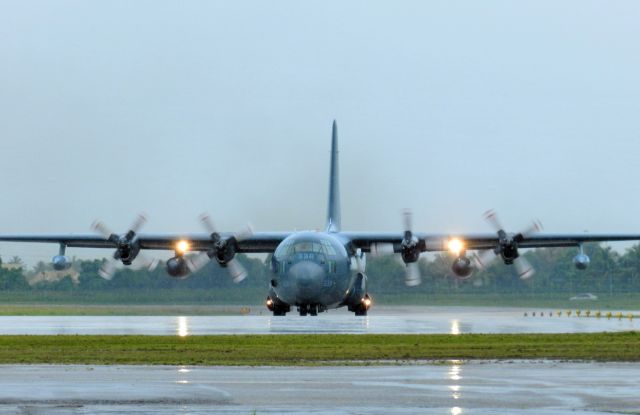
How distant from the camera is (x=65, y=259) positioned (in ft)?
186

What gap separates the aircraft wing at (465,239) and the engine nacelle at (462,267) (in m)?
2.59

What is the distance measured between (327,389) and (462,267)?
39.9 metres

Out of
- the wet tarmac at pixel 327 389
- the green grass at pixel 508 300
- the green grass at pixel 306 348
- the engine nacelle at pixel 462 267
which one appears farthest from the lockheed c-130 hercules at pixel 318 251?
the wet tarmac at pixel 327 389

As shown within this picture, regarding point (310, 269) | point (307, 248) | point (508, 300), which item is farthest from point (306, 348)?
point (508, 300)

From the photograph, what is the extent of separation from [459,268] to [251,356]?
1293 inches

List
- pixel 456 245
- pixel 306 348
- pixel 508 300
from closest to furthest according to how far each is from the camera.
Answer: pixel 306 348, pixel 456 245, pixel 508 300

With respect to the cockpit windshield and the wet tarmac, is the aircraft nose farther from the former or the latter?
the wet tarmac

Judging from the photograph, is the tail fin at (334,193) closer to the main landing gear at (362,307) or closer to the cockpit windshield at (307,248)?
the main landing gear at (362,307)

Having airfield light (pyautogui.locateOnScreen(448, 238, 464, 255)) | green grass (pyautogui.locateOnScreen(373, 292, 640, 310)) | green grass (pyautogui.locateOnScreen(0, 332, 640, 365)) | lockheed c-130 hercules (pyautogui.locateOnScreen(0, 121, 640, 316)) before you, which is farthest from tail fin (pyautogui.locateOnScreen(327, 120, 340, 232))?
green grass (pyautogui.locateOnScreen(0, 332, 640, 365))

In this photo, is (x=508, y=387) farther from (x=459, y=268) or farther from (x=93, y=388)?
(x=459, y=268)

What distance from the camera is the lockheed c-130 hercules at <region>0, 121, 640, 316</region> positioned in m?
52.8

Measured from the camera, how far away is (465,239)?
5919cm

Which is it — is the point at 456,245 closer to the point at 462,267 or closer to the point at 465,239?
the point at 465,239

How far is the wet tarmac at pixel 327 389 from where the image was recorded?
1417 cm
